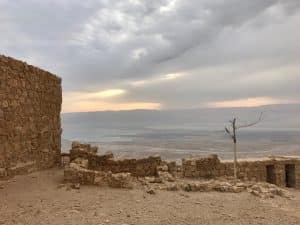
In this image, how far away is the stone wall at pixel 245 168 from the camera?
17.3m

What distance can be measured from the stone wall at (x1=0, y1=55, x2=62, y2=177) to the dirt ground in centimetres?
85

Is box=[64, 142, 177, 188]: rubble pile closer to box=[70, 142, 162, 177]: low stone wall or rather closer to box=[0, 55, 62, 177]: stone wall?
box=[70, 142, 162, 177]: low stone wall

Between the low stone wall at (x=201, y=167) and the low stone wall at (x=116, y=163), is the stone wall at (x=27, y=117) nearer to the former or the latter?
the low stone wall at (x=116, y=163)

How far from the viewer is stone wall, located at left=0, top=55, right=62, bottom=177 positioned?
37.9ft

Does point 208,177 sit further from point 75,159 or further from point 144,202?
point 144,202

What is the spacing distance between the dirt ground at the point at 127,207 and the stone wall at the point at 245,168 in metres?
5.32

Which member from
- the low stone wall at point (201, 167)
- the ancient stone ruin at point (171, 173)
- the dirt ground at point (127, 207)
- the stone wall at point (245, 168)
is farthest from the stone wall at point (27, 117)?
the stone wall at point (245, 168)

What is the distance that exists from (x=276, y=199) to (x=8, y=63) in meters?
8.20

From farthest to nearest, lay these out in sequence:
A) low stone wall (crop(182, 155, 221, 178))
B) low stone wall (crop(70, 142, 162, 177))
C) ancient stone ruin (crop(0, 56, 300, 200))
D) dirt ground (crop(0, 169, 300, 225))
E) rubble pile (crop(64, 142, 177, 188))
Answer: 1. low stone wall (crop(182, 155, 221, 178))
2. low stone wall (crop(70, 142, 162, 177))
3. rubble pile (crop(64, 142, 177, 188))
4. ancient stone ruin (crop(0, 56, 300, 200))
5. dirt ground (crop(0, 169, 300, 225))

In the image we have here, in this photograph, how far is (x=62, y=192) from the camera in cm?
1072

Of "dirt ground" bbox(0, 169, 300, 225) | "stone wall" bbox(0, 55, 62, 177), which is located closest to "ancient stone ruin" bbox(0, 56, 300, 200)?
"stone wall" bbox(0, 55, 62, 177)

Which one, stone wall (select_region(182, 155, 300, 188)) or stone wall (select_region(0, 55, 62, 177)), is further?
stone wall (select_region(182, 155, 300, 188))

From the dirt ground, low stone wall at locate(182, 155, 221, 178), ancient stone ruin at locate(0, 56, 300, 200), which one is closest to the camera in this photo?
the dirt ground

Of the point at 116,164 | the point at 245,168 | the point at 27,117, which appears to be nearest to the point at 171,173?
the point at 116,164
